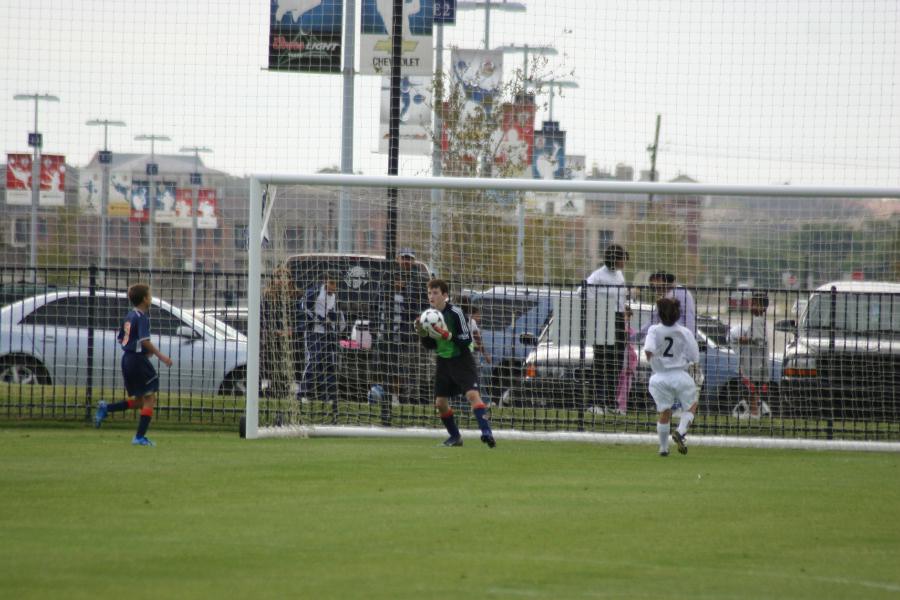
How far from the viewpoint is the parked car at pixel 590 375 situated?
1570 centimetres

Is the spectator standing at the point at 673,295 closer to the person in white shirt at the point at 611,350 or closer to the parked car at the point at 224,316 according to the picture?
the person in white shirt at the point at 611,350

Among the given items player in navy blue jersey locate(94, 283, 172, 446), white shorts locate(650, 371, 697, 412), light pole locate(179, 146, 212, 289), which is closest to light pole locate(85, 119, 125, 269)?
light pole locate(179, 146, 212, 289)

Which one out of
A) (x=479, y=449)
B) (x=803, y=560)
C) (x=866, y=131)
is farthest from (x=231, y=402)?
(x=803, y=560)

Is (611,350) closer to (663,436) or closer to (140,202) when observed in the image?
(663,436)

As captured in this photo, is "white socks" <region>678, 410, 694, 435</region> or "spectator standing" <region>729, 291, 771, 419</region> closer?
"white socks" <region>678, 410, 694, 435</region>

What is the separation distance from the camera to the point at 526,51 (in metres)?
20.7

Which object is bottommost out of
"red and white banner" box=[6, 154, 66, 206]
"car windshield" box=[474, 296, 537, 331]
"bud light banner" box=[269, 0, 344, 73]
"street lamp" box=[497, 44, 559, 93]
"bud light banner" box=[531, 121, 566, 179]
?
"car windshield" box=[474, 296, 537, 331]

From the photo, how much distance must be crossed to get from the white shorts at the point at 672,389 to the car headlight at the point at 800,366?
315 centimetres

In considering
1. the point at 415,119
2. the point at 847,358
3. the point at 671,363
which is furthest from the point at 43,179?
the point at 847,358

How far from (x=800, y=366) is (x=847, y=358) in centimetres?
60

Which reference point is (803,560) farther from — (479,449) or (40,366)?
(40,366)

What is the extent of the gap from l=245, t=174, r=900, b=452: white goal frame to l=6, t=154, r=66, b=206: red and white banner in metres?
5.25

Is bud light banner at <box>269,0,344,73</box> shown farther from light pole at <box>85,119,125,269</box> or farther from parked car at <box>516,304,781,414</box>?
parked car at <box>516,304,781,414</box>

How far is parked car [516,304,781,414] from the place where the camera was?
618 inches
